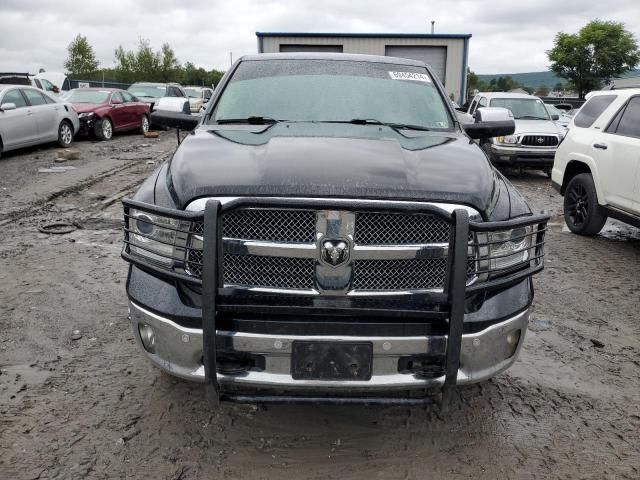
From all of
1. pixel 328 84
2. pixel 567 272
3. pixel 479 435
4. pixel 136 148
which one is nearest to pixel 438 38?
pixel 136 148

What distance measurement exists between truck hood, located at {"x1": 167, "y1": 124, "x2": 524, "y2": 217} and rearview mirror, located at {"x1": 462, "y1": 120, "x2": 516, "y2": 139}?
91cm

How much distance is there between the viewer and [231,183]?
2477 mm

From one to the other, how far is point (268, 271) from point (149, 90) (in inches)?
828

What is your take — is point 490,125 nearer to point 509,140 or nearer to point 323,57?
point 323,57

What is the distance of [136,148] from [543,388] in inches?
533

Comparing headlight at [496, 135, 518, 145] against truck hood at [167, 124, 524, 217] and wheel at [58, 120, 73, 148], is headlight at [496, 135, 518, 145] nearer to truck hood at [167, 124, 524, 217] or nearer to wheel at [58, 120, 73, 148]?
truck hood at [167, 124, 524, 217]

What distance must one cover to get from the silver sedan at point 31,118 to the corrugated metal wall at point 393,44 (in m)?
11.3

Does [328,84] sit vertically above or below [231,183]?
above

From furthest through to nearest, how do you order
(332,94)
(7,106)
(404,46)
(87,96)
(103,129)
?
(404,46)
(87,96)
(103,129)
(7,106)
(332,94)

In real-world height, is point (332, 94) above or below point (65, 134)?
above

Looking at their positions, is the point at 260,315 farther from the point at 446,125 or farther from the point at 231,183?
the point at 446,125

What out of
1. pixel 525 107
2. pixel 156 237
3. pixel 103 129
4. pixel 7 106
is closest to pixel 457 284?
pixel 156 237

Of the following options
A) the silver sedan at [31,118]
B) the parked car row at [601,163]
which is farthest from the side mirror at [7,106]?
the parked car row at [601,163]

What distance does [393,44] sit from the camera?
2397 cm
